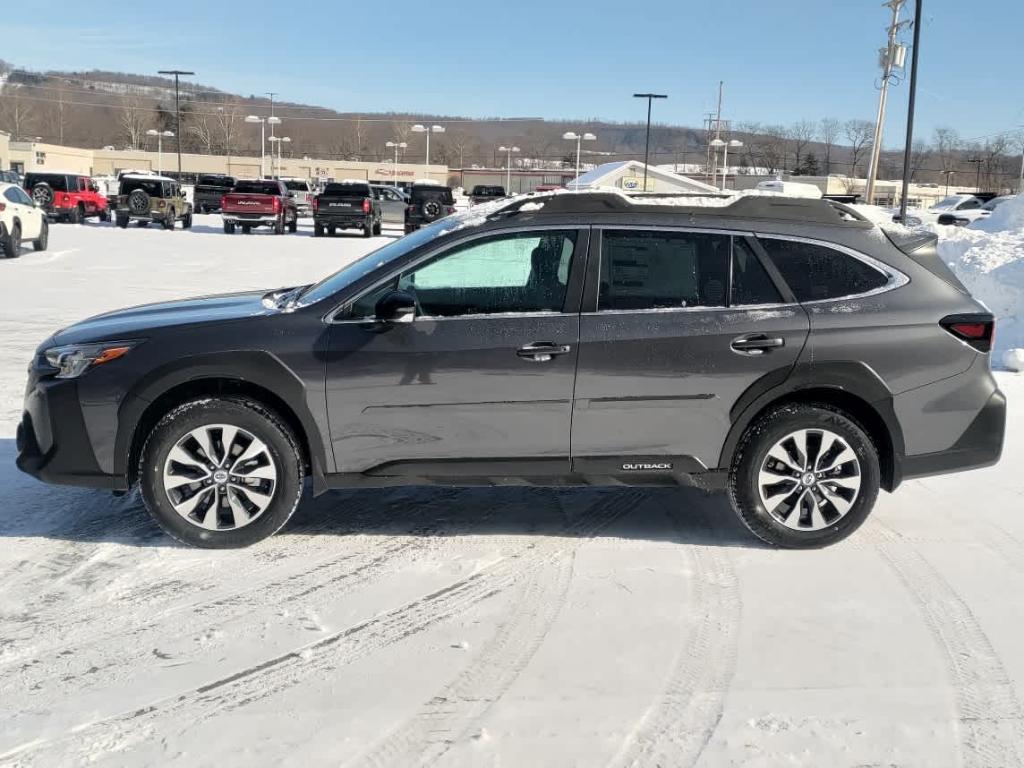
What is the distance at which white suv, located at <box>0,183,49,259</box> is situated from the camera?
1952cm

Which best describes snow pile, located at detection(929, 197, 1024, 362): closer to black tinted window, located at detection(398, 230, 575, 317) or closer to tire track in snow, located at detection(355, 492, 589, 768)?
black tinted window, located at detection(398, 230, 575, 317)

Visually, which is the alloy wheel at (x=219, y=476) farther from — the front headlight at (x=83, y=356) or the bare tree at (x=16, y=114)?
the bare tree at (x=16, y=114)

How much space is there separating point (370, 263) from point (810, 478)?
249 centimetres

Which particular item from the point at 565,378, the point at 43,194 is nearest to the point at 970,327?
the point at 565,378

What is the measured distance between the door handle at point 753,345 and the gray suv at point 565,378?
0.4 inches

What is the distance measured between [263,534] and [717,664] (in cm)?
228

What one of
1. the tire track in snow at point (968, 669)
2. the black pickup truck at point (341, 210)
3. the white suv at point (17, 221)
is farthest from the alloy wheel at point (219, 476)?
the black pickup truck at point (341, 210)

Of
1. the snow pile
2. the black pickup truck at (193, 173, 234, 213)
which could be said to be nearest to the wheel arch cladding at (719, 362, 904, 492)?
the snow pile

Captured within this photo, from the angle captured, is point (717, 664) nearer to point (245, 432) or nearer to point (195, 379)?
point (245, 432)

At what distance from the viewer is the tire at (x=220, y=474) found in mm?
4551

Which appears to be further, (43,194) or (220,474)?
(43,194)

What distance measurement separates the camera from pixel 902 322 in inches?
186

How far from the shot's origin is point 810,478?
187 inches

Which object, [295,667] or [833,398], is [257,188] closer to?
[833,398]
